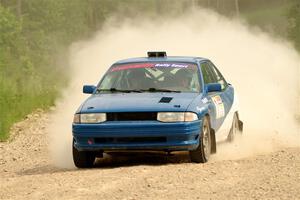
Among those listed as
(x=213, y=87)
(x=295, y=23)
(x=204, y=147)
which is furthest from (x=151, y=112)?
(x=295, y=23)

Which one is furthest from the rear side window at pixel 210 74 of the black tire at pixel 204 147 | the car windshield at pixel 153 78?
the black tire at pixel 204 147

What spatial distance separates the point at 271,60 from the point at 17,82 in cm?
852

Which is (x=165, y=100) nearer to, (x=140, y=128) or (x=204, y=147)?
(x=140, y=128)

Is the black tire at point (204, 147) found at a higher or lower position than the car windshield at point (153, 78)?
lower

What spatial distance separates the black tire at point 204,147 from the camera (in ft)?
34.6

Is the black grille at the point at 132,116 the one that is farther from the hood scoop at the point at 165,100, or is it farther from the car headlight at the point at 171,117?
the hood scoop at the point at 165,100

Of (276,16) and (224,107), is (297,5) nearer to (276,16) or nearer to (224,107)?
(276,16)

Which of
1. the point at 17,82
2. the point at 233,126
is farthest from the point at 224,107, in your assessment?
the point at 17,82

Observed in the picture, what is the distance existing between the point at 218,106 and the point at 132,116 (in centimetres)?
184

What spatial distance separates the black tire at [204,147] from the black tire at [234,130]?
1898 mm

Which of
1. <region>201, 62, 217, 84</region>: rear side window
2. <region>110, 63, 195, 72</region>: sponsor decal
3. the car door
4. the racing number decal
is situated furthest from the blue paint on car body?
<region>201, 62, 217, 84</region>: rear side window

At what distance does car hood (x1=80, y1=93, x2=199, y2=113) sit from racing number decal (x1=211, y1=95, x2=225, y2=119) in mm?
620

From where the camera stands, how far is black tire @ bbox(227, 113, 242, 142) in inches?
508

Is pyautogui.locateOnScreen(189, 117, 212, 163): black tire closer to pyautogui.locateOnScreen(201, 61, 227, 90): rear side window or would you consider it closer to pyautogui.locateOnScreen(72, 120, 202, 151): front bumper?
pyautogui.locateOnScreen(72, 120, 202, 151): front bumper
